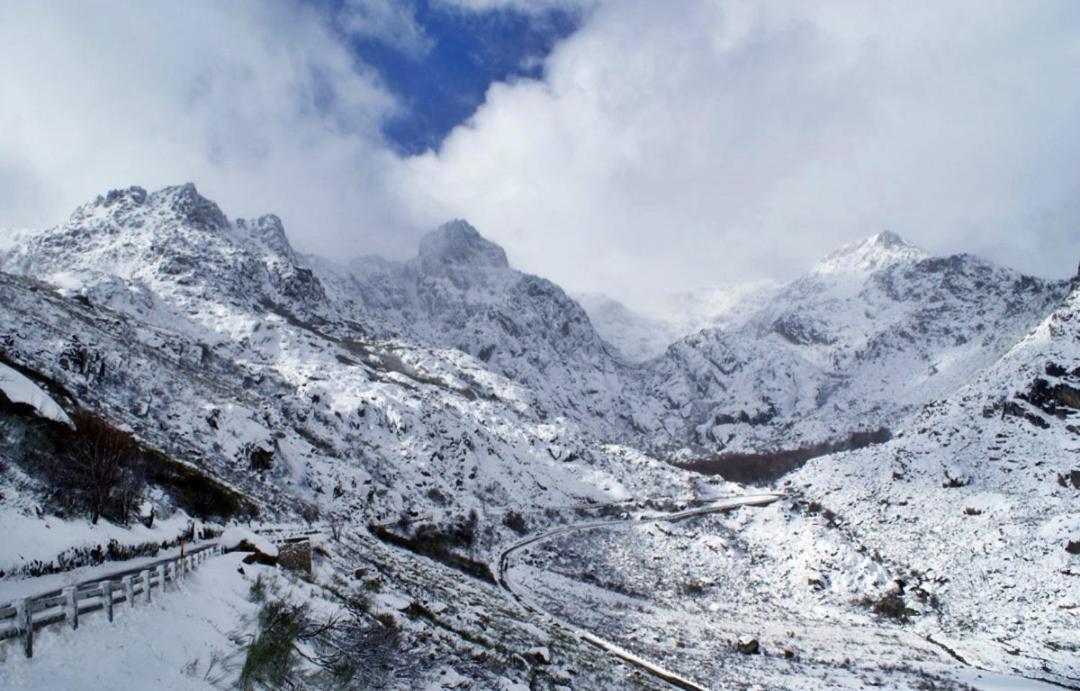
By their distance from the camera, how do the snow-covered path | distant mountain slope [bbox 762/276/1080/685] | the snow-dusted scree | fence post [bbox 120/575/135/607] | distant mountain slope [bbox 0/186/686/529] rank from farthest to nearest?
distant mountain slope [bbox 0/186/686/529] → distant mountain slope [bbox 762/276/1080/685] → the snow-dusted scree → fence post [bbox 120/575/135/607] → the snow-covered path

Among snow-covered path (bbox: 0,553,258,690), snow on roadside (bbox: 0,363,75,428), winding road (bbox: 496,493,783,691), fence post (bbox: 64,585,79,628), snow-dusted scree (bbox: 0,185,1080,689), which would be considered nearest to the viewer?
snow-covered path (bbox: 0,553,258,690)

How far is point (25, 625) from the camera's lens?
25.6ft

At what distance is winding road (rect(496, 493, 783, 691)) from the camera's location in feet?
82.8

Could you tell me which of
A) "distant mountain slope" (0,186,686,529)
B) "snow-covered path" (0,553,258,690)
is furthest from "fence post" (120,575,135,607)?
"distant mountain slope" (0,186,686,529)

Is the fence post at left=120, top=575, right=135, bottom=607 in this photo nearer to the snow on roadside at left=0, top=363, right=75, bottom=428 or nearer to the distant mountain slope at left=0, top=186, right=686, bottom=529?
the snow on roadside at left=0, top=363, right=75, bottom=428

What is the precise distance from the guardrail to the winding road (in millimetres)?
19184

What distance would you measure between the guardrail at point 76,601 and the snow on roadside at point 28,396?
16.0 metres

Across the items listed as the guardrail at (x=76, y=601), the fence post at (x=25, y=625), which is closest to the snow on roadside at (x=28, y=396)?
the guardrail at (x=76, y=601)

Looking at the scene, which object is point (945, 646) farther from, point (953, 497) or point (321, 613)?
point (321, 613)

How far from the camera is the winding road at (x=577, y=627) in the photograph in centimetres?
2525

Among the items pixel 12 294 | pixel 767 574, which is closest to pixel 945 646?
pixel 767 574

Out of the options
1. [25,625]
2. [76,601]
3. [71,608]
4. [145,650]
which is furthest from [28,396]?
[25,625]

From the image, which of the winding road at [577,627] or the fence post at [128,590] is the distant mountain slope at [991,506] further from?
the fence post at [128,590]

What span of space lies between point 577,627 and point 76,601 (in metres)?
28.2
